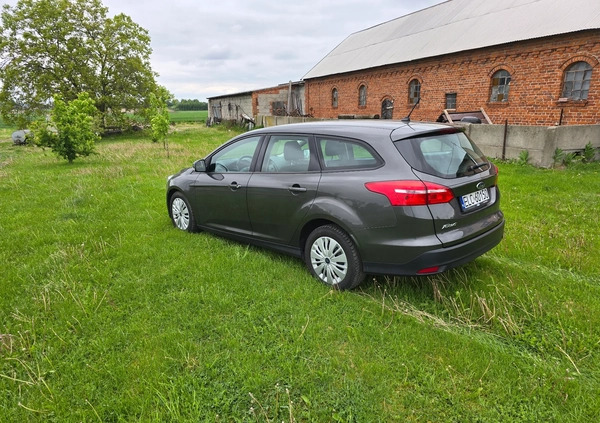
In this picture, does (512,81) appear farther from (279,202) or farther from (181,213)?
(279,202)

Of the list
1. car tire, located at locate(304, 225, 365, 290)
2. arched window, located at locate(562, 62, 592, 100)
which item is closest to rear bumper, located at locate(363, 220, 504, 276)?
car tire, located at locate(304, 225, 365, 290)

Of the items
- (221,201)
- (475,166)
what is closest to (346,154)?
(475,166)

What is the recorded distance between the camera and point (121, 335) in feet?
10.1

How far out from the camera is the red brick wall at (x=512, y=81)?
45.8ft

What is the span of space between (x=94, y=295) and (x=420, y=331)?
3.01 meters

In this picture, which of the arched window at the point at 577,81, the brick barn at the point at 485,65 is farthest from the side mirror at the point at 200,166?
the arched window at the point at 577,81

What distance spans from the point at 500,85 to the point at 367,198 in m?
17.1

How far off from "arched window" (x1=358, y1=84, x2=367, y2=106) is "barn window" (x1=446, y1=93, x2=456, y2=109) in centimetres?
725

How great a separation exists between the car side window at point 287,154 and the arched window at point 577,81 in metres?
14.8

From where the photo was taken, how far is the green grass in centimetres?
236

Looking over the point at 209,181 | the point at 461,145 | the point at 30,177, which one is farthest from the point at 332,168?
the point at 30,177

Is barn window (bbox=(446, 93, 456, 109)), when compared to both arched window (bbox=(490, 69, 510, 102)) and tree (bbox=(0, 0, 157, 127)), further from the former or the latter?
tree (bbox=(0, 0, 157, 127))

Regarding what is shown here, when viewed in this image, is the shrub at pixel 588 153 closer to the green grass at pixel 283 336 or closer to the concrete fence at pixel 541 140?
the concrete fence at pixel 541 140

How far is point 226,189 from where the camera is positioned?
15.5 feet
